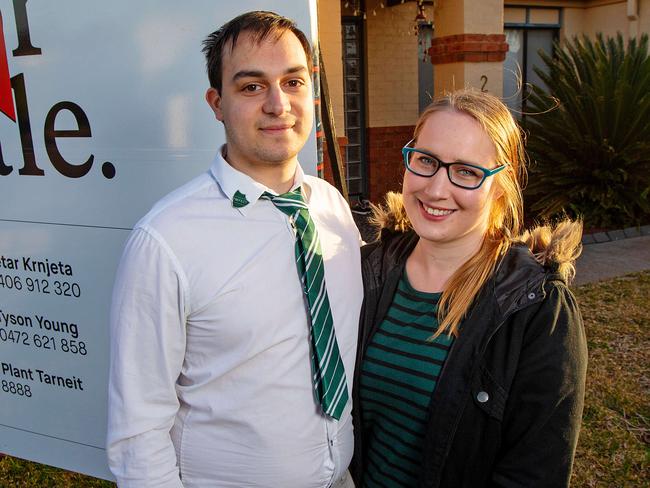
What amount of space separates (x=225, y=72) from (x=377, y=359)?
0.96m

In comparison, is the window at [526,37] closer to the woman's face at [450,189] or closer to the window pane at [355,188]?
the window pane at [355,188]

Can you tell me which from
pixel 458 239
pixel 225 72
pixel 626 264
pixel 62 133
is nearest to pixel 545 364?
pixel 458 239

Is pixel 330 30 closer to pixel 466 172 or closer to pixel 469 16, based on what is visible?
pixel 469 16

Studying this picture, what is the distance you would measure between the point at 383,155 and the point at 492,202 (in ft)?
27.8

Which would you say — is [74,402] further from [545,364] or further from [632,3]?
[632,3]

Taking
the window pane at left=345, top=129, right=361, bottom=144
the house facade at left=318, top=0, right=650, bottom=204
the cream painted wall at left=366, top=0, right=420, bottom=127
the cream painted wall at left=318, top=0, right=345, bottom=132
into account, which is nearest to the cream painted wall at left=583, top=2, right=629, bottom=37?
the house facade at left=318, top=0, right=650, bottom=204

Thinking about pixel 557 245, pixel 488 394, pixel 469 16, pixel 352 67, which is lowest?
pixel 488 394

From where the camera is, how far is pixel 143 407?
1758 mm

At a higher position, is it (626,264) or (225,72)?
(225,72)

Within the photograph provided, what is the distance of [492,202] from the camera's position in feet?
6.47

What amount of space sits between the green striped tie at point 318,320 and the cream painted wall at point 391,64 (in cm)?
831

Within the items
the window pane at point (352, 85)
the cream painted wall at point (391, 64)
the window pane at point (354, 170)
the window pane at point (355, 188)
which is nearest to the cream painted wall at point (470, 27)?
the cream painted wall at point (391, 64)

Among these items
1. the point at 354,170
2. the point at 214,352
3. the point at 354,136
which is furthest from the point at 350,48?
the point at 214,352

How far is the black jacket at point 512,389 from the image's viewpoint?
1735mm
